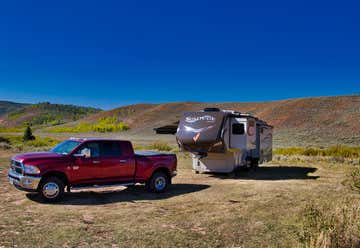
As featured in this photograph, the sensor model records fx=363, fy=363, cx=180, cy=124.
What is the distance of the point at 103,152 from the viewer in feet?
33.9

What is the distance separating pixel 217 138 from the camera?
46.8ft

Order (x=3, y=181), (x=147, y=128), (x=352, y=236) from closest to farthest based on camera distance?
(x=352, y=236) < (x=3, y=181) < (x=147, y=128)

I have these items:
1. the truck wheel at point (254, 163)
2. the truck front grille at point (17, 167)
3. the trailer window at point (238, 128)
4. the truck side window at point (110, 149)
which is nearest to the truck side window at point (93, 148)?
the truck side window at point (110, 149)

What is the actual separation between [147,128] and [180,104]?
2473 cm

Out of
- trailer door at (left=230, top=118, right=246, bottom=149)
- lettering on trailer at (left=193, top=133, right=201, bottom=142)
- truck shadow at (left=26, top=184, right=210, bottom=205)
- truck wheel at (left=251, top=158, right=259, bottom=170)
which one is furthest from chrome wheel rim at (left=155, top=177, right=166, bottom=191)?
truck wheel at (left=251, top=158, right=259, bottom=170)

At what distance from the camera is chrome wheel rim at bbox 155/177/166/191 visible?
11.4 metres

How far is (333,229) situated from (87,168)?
6499mm

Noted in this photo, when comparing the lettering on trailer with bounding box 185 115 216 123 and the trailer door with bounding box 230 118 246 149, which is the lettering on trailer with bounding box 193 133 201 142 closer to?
the lettering on trailer with bounding box 185 115 216 123

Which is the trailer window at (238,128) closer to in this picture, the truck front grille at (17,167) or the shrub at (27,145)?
the truck front grille at (17,167)

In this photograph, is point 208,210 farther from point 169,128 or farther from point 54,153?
point 169,128

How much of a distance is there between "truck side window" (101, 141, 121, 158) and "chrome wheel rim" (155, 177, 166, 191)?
1589mm

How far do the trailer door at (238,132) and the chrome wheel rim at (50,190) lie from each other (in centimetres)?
812

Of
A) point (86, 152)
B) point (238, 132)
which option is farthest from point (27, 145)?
point (86, 152)

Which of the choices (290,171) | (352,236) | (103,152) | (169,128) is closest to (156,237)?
(352,236)
